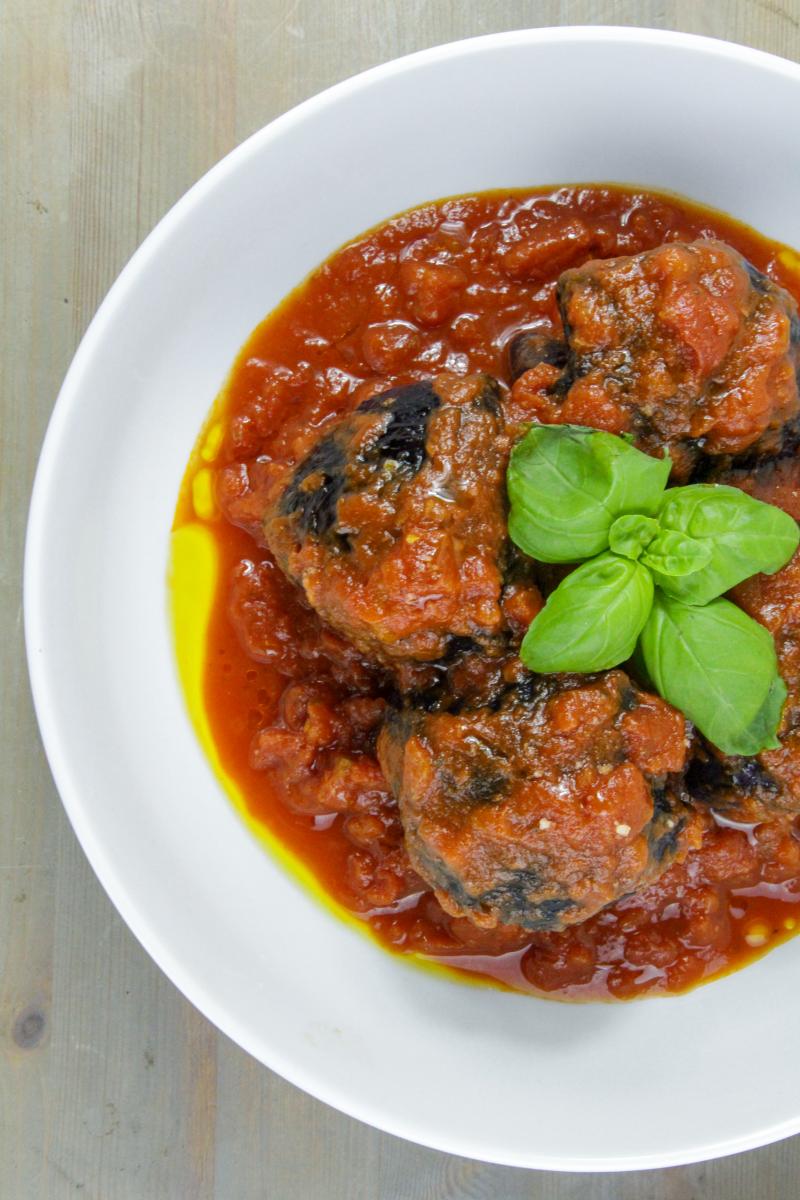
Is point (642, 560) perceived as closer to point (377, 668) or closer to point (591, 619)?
point (591, 619)

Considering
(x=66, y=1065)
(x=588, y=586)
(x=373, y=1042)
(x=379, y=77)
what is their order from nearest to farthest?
(x=588, y=586) → (x=379, y=77) → (x=373, y=1042) → (x=66, y=1065)

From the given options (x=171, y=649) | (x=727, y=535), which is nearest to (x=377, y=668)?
(x=171, y=649)

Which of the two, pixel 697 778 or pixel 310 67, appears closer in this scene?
pixel 697 778

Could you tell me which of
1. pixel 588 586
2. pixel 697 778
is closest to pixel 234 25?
pixel 588 586

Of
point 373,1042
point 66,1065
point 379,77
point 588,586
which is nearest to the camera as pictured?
point 588,586

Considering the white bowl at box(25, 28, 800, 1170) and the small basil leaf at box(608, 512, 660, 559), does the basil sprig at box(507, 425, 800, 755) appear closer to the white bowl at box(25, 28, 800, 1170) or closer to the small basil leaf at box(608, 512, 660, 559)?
the small basil leaf at box(608, 512, 660, 559)

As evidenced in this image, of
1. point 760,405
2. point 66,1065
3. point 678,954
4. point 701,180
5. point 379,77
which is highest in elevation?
point 379,77

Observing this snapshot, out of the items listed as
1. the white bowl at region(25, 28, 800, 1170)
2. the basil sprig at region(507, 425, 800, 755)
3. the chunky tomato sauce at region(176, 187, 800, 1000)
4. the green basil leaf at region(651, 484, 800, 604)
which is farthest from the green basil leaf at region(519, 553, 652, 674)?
the white bowl at region(25, 28, 800, 1170)

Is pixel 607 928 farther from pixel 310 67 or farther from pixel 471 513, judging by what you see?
pixel 310 67
